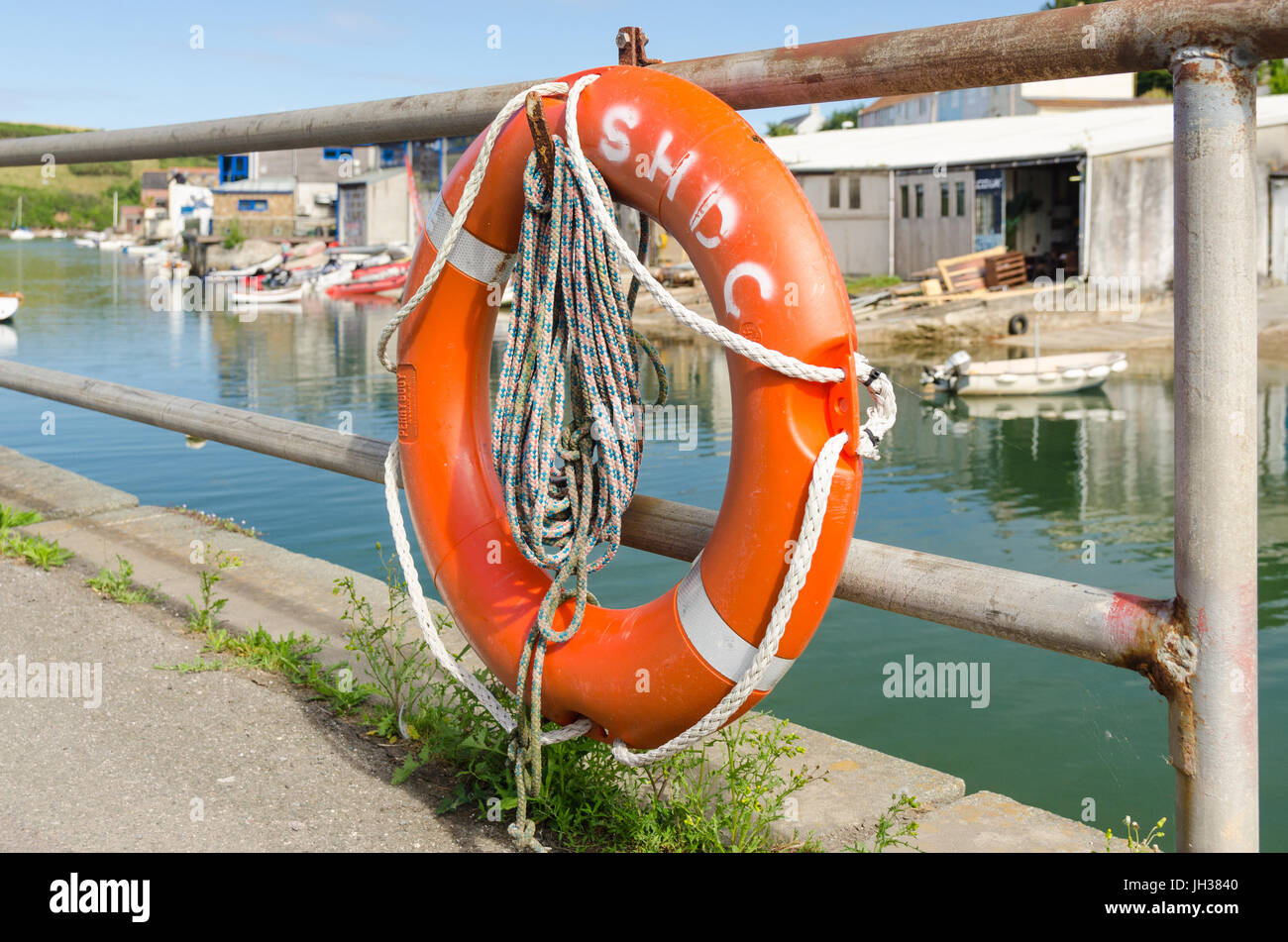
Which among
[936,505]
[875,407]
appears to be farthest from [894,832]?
[936,505]

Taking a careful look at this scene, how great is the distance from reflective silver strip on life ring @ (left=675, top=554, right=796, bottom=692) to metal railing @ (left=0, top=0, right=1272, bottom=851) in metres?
0.25

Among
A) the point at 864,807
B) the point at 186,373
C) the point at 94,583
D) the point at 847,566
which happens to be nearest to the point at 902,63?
the point at 847,566

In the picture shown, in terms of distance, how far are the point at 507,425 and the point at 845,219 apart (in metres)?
24.3

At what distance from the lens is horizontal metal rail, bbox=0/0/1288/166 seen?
165cm

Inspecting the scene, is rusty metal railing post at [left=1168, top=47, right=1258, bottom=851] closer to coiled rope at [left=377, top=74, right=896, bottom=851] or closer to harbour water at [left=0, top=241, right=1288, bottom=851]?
coiled rope at [left=377, top=74, right=896, bottom=851]

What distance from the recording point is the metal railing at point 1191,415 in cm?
165

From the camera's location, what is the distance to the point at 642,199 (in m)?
2.10

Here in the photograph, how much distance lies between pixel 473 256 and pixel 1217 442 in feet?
4.50

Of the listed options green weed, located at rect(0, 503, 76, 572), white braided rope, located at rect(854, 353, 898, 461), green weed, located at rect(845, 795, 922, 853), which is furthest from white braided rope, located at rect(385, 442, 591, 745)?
green weed, located at rect(0, 503, 76, 572)

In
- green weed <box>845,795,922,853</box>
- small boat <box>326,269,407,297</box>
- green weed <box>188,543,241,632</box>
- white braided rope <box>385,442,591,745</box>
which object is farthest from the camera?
small boat <box>326,269,407,297</box>

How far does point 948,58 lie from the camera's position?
1.92m

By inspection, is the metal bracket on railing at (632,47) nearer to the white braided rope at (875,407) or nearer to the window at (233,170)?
the white braided rope at (875,407)

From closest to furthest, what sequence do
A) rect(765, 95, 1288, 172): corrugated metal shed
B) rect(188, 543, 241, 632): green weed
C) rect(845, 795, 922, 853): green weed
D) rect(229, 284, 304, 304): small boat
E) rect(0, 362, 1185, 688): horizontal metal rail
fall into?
rect(0, 362, 1185, 688): horizontal metal rail, rect(845, 795, 922, 853): green weed, rect(188, 543, 241, 632): green weed, rect(765, 95, 1288, 172): corrugated metal shed, rect(229, 284, 304, 304): small boat

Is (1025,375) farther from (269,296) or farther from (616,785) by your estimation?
(269,296)
